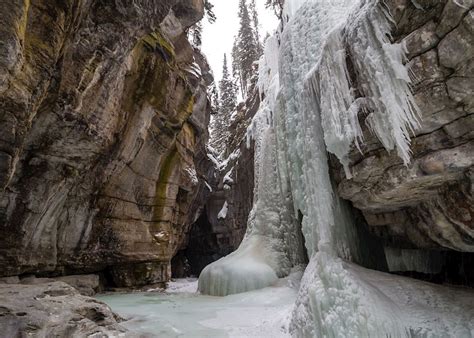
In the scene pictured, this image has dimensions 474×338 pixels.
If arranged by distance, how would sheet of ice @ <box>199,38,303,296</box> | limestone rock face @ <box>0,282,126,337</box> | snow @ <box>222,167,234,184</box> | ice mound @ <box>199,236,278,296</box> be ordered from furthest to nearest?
snow @ <box>222,167,234,184</box>
sheet of ice @ <box>199,38,303,296</box>
ice mound @ <box>199,236,278,296</box>
limestone rock face @ <box>0,282,126,337</box>

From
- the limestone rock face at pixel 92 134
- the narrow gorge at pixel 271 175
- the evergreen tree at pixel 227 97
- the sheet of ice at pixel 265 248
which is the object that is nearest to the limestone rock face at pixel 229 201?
the limestone rock face at pixel 92 134

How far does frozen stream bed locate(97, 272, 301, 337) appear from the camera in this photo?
17.0 feet

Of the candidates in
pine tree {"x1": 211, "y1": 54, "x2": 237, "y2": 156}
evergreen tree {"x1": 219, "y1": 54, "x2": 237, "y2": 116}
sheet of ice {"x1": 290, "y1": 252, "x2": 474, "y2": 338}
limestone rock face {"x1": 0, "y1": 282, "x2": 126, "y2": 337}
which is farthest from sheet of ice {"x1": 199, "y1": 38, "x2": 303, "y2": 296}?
evergreen tree {"x1": 219, "y1": 54, "x2": 237, "y2": 116}

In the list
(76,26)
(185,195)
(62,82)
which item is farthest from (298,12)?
(185,195)

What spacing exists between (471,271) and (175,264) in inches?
815

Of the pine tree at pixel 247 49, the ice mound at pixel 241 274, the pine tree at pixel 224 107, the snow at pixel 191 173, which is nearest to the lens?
the ice mound at pixel 241 274

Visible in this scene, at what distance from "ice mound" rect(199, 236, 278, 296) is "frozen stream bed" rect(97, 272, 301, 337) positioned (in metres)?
0.35

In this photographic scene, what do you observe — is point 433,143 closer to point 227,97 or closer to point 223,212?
point 223,212

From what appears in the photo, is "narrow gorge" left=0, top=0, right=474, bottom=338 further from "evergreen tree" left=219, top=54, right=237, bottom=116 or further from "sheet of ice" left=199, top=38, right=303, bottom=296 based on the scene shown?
"evergreen tree" left=219, top=54, right=237, bottom=116

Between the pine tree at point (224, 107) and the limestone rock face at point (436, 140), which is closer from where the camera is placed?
the limestone rock face at point (436, 140)

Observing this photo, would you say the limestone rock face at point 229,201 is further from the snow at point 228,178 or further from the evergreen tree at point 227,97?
the evergreen tree at point 227,97

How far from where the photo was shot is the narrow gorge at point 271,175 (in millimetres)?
4246

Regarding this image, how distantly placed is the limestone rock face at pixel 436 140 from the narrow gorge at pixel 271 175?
0.02m

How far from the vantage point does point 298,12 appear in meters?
9.42
